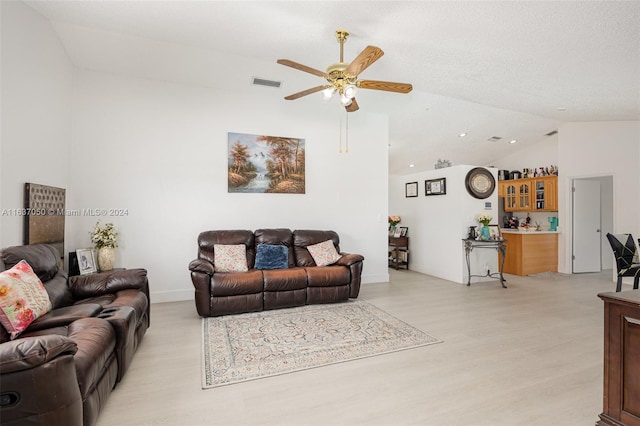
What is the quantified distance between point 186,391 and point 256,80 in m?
3.86

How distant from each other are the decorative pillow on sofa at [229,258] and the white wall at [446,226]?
3765mm

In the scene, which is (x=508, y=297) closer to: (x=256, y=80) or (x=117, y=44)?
(x=256, y=80)

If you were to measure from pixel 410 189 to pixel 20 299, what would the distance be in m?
6.37

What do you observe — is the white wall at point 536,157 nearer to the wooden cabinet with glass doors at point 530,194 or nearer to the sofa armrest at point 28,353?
the wooden cabinet with glass doors at point 530,194

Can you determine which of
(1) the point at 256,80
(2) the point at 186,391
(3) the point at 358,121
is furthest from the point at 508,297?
(1) the point at 256,80

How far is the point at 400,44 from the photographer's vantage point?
3146 millimetres

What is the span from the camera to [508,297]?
4.55m

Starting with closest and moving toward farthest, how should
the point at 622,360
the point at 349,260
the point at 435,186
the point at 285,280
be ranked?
the point at 622,360 → the point at 285,280 → the point at 349,260 → the point at 435,186

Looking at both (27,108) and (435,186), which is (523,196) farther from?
(27,108)

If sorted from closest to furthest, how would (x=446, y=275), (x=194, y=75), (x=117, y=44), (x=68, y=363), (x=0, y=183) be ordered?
(x=68, y=363), (x=0, y=183), (x=117, y=44), (x=194, y=75), (x=446, y=275)

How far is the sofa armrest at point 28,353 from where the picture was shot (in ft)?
4.14

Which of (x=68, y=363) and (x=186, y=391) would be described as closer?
(x=68, y=363)

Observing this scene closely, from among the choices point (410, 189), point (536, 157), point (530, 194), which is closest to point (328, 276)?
point (410, 189)

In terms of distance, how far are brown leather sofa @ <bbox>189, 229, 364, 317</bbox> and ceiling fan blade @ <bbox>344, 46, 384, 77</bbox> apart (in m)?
2.47
